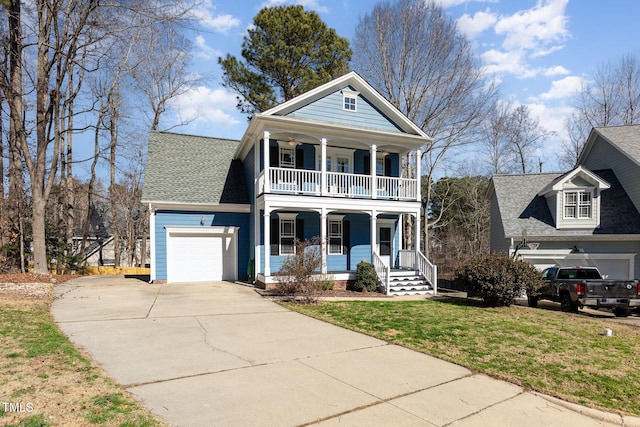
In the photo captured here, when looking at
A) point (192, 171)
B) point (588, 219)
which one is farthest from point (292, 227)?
point (588, 219)

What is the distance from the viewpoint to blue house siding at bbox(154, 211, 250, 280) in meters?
15.4

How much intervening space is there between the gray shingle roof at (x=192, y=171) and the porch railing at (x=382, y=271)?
6313mm

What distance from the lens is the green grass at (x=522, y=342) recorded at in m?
5.04

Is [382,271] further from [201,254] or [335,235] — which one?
[201,254]

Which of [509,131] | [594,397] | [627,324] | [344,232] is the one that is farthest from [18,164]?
[509,131]

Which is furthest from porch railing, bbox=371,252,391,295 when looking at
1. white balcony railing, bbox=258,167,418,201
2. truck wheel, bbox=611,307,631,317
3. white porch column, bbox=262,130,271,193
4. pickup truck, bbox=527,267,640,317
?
truck wheel, bbox=611,307,631,317

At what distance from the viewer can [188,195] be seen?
630 inches

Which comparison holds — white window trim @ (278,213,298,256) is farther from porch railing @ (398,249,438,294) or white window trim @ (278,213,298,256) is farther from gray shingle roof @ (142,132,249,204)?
porch railing @ (398,249,438,294)

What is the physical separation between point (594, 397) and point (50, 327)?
344 inches

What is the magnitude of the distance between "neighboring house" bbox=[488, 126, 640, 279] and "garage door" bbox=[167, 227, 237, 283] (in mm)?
12976

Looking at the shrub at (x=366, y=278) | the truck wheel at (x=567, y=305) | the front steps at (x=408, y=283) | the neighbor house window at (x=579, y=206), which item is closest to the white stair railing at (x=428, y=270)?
the front steps at (x=408, y=283)

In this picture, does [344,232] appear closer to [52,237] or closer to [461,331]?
[461,331]

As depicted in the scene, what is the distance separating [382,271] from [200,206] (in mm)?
8031

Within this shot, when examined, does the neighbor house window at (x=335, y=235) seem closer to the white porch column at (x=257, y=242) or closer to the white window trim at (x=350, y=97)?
the white porch column at (x=257, y=242)
